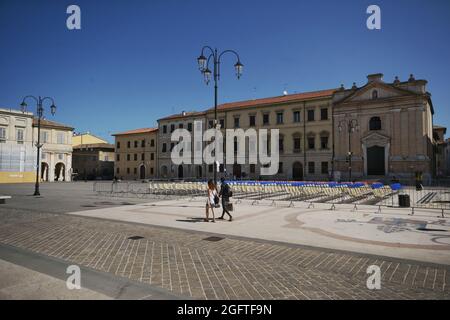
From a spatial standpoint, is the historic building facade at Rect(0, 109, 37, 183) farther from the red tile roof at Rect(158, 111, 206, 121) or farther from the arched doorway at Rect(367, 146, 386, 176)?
the arched doorway at Rect(367, 146, 386, 176)

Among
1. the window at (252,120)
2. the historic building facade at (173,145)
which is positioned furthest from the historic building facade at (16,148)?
the window at (252,120)

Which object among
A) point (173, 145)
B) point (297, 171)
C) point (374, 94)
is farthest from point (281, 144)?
point (173, 145)

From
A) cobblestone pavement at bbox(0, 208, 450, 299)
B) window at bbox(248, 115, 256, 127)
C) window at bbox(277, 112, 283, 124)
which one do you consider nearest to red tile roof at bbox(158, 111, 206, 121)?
window at bbox(248, 115, 256, 127)

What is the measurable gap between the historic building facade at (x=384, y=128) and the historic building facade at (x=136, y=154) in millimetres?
34271

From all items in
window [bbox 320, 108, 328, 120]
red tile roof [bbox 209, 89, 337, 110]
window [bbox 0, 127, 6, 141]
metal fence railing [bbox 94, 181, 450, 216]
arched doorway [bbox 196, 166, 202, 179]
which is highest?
red tile roof [bbox 209, 89, 337, 110]

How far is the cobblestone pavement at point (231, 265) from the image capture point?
12.8ft

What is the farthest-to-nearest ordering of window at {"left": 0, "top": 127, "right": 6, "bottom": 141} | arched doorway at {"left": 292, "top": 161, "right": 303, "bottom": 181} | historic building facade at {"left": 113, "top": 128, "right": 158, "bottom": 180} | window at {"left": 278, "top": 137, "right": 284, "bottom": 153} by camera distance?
historic building facade at {"left": 113, "top": 128, "right": 158, "bottom": 180}, window at {"left": 0, "top": 127, "right": 6, "bottom": 141}, window at {"left": 278, "top": 137, "right": 284, "bottom": 153}, arched doorway at {"left": 292, "top": 161, "right": 303, "bottom": 181}

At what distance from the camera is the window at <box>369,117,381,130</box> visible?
35.8m

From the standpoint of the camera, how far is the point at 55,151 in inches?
2039

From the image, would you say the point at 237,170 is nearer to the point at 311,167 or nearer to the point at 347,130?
the point at 311,167

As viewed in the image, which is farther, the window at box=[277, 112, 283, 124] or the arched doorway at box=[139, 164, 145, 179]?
the arched doorway at box=[139, 164, 145, 179]

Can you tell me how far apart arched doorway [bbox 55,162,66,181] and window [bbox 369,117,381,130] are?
5355 centimetres

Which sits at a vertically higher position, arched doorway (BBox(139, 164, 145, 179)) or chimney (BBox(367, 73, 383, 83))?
chimney (BBox(367, 73, 383, 83))
